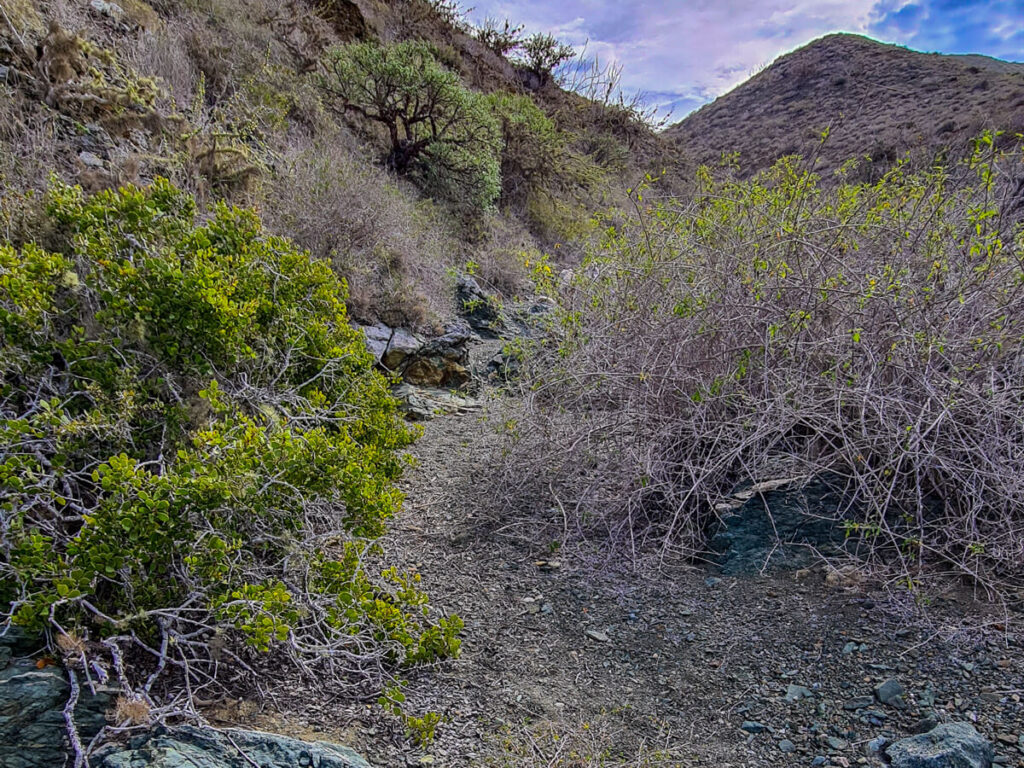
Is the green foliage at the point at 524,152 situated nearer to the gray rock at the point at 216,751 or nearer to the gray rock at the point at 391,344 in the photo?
the gray rock at the point at 391,344

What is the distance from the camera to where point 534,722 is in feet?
6.50

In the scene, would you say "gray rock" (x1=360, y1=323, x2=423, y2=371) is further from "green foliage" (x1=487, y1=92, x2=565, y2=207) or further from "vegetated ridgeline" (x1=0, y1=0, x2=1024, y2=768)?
"green foliage" (x1=487, y1=92, x2=565, y2=207)

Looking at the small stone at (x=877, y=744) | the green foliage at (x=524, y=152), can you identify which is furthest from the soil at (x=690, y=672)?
the green foliage at (x=524, y=152)

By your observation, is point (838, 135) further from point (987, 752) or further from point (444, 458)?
point (987, 752)

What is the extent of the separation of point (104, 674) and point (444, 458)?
2.87 meters

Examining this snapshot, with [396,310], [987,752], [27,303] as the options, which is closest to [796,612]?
[987,752]

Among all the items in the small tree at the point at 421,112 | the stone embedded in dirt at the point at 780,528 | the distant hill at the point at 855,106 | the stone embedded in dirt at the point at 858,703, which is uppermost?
the distant hill at the point at 855,106

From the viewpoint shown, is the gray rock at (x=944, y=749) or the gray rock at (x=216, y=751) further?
the gray rock at (x=944, y=749)

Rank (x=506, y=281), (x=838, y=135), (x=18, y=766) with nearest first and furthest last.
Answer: (x=18, y=766) < (x=506, y=281) < (x=838, y=135)

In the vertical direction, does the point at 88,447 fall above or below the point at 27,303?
below

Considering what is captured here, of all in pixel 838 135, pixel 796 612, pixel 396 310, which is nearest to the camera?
pixel 796 612

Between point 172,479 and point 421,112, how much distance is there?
8.58 m

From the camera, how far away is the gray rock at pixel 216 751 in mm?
1410

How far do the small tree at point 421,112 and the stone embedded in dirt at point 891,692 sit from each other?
8558mm
